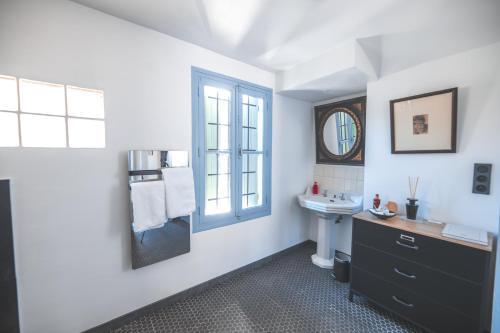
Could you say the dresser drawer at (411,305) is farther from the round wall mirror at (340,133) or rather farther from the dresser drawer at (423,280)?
the round wall mirror at (340,133)

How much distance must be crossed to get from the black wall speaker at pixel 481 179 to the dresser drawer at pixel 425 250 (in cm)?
55

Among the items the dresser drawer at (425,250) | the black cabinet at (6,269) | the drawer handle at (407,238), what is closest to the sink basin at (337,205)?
the dresser drawer at (425,250)

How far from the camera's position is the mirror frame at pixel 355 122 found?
254 cm

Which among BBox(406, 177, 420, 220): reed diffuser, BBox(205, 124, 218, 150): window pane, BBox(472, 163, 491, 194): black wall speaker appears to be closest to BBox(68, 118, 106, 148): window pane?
BBox(205, 124, 218, 150): window pane

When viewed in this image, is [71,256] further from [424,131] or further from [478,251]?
[424,131]

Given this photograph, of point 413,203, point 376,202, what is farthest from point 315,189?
point 413,203

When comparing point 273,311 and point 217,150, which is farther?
point 217,150

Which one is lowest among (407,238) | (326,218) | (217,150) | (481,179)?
(326,218)

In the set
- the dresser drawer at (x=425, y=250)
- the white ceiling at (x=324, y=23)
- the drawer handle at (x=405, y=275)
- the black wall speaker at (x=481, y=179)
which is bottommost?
the drawer handle at (x=405, y=275)

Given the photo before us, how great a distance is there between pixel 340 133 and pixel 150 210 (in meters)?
2.39

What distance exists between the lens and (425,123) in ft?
6.11

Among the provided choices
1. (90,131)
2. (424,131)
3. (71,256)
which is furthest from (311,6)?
(71,256)

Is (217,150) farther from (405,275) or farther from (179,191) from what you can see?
(405,275)

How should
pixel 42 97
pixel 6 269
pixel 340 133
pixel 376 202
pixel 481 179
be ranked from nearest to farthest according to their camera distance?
pixel 6 269
pixel 42 97
pixel 481 179
pixel 376 202
pixel 340 133
